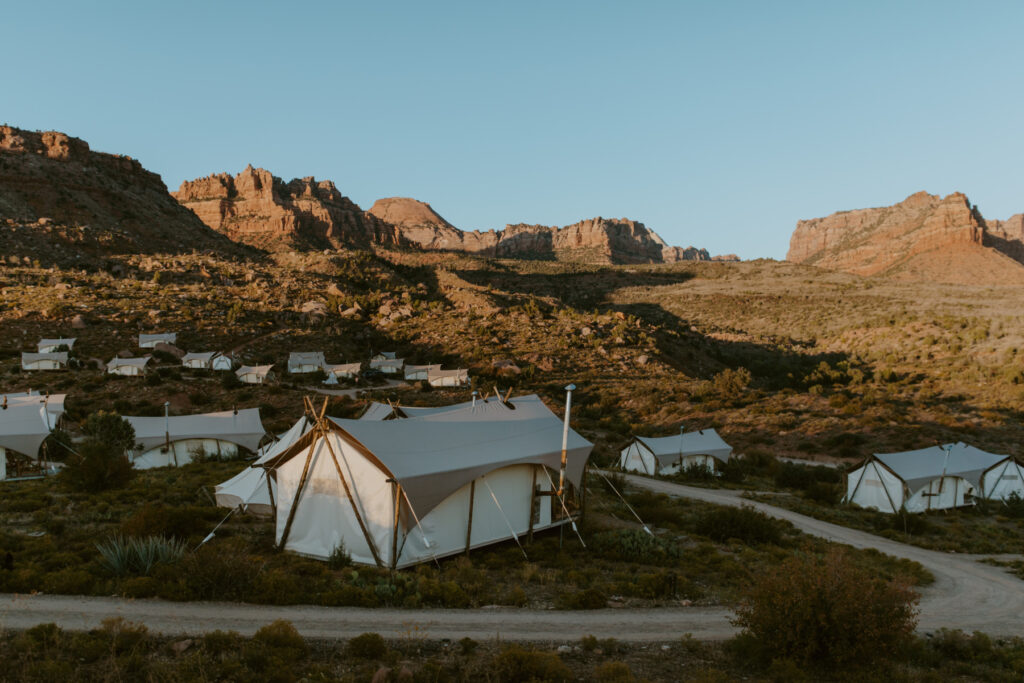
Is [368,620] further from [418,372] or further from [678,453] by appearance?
[418,372]

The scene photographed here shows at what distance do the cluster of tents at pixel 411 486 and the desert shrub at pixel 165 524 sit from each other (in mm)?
1656

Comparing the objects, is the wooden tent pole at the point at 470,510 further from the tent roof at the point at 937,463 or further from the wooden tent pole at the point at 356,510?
the tent roof at the point at 937,463

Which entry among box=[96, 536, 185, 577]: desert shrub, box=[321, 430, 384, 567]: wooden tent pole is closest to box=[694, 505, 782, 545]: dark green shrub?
box=[321, 430, 384, 567]: wooden tent pole

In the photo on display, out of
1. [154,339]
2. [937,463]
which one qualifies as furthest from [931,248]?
[154,339]

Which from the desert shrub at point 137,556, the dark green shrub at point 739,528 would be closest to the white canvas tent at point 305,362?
the desert shrub at point 137,556

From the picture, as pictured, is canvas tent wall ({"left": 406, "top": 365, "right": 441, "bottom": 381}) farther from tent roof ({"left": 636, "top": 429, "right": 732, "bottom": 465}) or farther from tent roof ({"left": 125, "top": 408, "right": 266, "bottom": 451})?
tent roof ({"left": 636, "top": 429, "right": 732, "bottom": 465})

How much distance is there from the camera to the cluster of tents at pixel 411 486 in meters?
12.9

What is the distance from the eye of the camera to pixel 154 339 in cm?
5784

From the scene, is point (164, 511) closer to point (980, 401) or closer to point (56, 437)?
point (56, 437)

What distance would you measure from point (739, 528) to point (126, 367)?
5255 centimetres

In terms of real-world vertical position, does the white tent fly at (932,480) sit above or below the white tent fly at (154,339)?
below

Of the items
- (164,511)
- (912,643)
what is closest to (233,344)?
(164,511)

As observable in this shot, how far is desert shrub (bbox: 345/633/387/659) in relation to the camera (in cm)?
854

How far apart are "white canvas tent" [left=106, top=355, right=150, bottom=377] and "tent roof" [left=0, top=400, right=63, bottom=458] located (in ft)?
83.7
